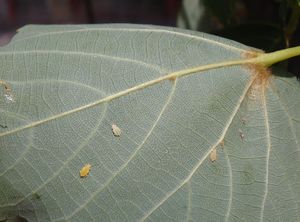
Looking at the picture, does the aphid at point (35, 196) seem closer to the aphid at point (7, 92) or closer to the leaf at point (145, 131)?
the leaf at point (145, 131)

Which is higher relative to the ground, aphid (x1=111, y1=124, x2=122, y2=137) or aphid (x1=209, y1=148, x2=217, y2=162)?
aphid (x1=111, y1=124, x2=122, y2=137)

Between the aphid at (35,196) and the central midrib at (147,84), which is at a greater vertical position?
the central midrib at (147,84)

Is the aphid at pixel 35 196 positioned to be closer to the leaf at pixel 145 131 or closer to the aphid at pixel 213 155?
the leaf at pixel 145 131

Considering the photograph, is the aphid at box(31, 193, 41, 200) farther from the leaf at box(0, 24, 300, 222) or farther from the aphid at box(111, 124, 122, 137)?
the aphid at box(111, 124, 122, 137)

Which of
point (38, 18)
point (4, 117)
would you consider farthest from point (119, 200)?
point (38, 18)

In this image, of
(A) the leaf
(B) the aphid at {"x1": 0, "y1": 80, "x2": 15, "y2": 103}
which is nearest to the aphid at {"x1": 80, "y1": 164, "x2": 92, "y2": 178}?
(A) the leaf

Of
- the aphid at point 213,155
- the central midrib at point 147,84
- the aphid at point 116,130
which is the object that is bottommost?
the aphid at point 213,155

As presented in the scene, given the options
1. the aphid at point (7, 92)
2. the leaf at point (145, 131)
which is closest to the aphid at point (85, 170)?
the leaf at point (145, 131)

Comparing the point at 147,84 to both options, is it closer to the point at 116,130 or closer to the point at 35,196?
the point at 116,130

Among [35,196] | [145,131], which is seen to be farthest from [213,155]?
[35,196]
